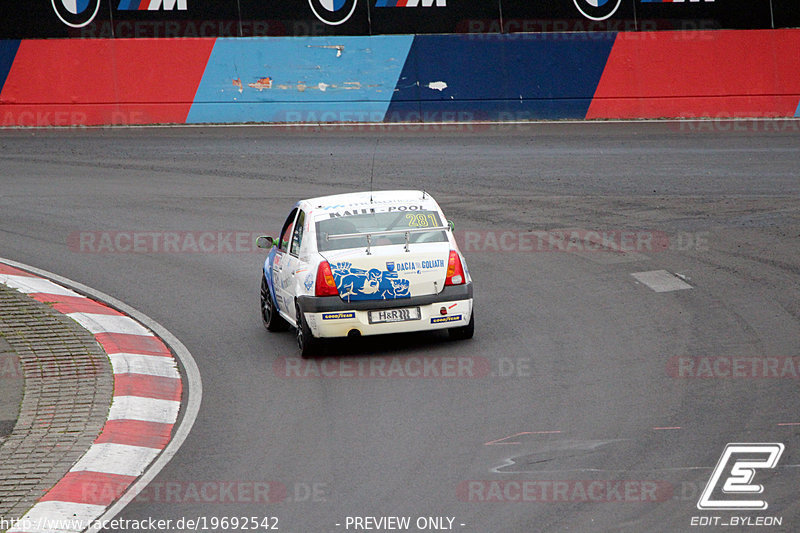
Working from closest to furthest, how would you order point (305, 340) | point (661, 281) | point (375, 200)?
1. point (305, 340)
2. point (375, 200)
3. point (661, 281)

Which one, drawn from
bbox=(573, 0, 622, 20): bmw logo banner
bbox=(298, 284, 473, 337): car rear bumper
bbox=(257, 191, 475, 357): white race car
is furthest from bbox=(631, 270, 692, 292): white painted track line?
bbox=(573, 0, 622, 20): bmw logo banner

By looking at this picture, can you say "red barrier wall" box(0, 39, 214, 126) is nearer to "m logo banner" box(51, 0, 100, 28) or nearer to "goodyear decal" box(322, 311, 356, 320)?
"m logo banner" box(51, 0, 100, 28)

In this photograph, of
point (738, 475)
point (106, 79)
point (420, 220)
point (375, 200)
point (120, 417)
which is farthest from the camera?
point (106, 79)

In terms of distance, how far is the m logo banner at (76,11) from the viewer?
24.6m

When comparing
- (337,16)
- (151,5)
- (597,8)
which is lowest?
(597,8)

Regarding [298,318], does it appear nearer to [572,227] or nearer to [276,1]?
[572,227]

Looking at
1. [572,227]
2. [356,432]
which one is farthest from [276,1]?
[356,432]

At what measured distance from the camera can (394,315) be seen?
11.2 metres

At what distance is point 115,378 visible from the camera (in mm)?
10914

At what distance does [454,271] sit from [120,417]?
3555 millimetres

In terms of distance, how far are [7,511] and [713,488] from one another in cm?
463

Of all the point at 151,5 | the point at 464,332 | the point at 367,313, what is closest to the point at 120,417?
the point at 367,313

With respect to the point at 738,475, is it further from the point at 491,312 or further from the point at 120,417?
the point at 491,312

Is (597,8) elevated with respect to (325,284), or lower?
elevated
